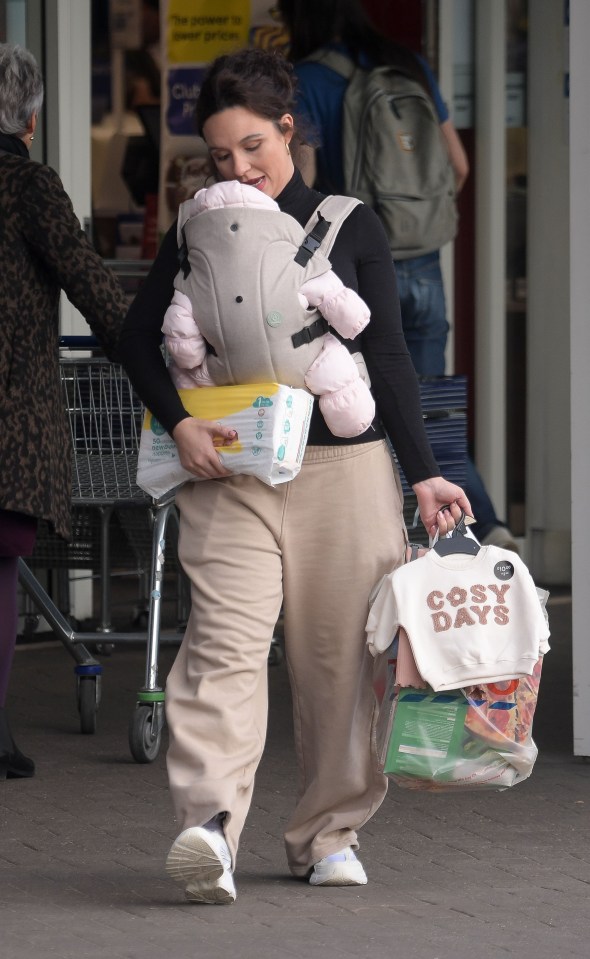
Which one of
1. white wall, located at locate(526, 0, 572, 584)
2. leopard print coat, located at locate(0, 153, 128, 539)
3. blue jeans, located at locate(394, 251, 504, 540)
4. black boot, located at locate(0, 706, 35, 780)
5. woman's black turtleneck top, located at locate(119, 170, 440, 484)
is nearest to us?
woman's black turtleneck top, located at locate(119, 170, 440, 484)

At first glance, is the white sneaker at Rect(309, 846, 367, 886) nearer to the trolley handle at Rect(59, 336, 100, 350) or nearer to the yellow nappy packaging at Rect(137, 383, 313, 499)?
the yellow nappy packaging at Rect(137, 383, 313, 499)

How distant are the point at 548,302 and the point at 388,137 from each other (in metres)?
2.13

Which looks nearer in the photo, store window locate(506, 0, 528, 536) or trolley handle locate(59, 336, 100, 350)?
trolley handle locate(59, 336, 100, 350)

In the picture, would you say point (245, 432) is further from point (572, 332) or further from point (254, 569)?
point (572, 332)

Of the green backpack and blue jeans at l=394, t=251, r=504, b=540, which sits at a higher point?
the green backpack

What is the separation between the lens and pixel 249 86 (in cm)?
410

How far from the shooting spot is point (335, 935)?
3934mm

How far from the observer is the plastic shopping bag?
403 centimetres

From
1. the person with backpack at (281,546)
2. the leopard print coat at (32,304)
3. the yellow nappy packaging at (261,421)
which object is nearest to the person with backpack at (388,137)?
the leopard print coat at (32,304)

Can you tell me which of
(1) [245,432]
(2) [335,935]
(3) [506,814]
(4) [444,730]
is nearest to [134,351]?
(1) [245,432]

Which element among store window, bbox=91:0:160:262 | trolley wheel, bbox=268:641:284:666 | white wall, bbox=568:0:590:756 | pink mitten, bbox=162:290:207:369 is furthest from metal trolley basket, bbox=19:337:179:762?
store window, bbox=91:0:160:262

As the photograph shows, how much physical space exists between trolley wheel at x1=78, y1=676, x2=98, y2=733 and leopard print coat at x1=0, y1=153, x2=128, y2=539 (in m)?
1.14

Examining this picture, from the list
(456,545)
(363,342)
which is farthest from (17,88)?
(456,545)

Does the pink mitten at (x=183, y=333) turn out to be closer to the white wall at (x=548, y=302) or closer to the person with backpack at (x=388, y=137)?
the person with backpack at (x=388, y=137)
